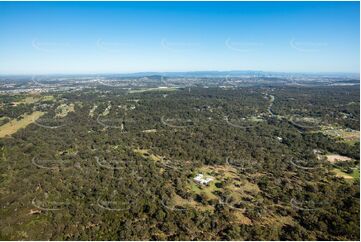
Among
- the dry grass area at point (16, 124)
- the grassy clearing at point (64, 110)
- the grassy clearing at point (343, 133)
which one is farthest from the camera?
the grassy clearing at point (64, 110)

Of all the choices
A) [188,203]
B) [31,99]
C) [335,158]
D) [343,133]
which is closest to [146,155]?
[188,203]

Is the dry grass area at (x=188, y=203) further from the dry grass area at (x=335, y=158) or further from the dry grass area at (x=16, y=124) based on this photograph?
the dry grass area at (x=16, y=124)

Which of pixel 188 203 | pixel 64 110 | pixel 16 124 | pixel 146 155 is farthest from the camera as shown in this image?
pixel 64 110

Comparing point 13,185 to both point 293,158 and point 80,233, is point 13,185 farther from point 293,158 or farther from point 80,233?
point 293,158

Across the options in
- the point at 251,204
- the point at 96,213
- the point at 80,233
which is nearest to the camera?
the point at 80,233

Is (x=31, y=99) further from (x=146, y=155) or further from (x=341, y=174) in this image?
(x=341, y=174)

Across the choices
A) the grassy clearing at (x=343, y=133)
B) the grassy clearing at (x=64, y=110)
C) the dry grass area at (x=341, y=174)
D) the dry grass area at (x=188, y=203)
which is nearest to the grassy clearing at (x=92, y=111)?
the grassy clearing at (x=64, y=110)

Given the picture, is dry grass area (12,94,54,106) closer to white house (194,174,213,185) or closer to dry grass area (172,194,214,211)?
white house (194,174,213,185)

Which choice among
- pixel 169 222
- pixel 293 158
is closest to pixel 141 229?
pixel 169 222

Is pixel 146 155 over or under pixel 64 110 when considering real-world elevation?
under
